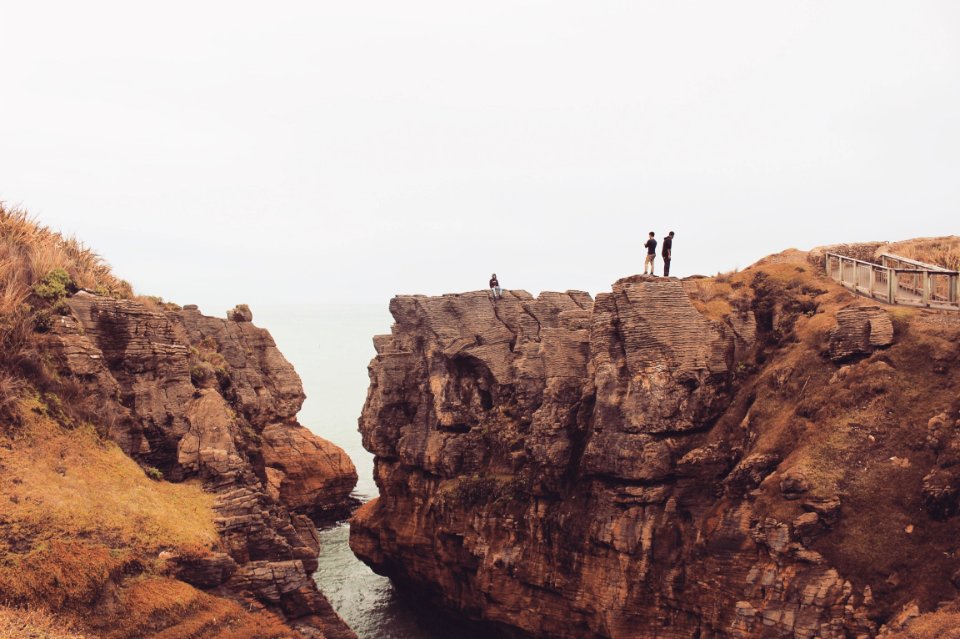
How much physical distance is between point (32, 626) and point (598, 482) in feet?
64.4

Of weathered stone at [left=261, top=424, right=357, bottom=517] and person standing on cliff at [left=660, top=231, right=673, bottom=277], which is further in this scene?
weathered stone at [left=261, top=424, right=357, bottom=517]

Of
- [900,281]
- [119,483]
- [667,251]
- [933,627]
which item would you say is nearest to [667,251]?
[667,251]

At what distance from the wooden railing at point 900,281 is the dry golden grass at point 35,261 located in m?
28.0

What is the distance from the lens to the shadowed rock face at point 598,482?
2383cm

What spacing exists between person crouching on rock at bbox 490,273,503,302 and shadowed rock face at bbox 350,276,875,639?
0.52 m

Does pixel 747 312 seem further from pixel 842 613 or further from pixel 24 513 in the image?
pixel 24 513

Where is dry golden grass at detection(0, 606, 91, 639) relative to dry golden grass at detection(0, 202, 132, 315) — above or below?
below

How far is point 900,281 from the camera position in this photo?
29391 mm

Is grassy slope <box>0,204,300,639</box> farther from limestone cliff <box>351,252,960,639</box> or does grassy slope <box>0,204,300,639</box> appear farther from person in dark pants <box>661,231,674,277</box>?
person in dark pants <box>661,231,674,277</box>

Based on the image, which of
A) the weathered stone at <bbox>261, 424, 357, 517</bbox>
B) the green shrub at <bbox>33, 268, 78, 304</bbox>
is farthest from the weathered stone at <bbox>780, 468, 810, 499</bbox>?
the weathered stone at <bbox>261, 424, 357, 517</bbox>

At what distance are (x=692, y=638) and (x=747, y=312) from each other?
1274 centimetres

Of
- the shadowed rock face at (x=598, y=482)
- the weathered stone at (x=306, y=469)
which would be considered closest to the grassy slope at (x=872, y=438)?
the shadowed rock face at (x=598, y=482)

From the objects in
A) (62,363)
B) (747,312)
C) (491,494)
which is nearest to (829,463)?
(747,312)

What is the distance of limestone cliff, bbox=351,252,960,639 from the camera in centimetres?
2164
